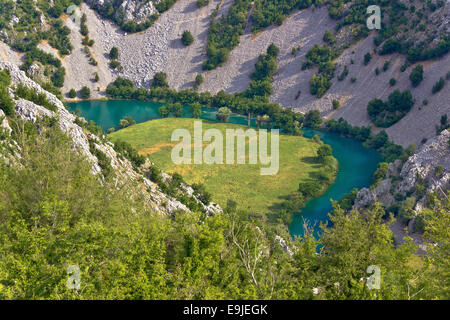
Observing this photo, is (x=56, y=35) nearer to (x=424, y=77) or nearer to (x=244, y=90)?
(x=244, y=90)

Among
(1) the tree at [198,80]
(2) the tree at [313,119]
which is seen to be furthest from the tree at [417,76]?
(1) the tree at [198,80]

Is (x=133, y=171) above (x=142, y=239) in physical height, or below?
above

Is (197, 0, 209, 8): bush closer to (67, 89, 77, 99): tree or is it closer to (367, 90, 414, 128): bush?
(67, 89, 77, 99): tree

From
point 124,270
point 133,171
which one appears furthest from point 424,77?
point 124,270

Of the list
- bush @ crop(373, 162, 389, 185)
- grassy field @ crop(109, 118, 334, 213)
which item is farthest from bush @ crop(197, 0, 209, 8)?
bush @ crop(373, 162, 389, 185)
